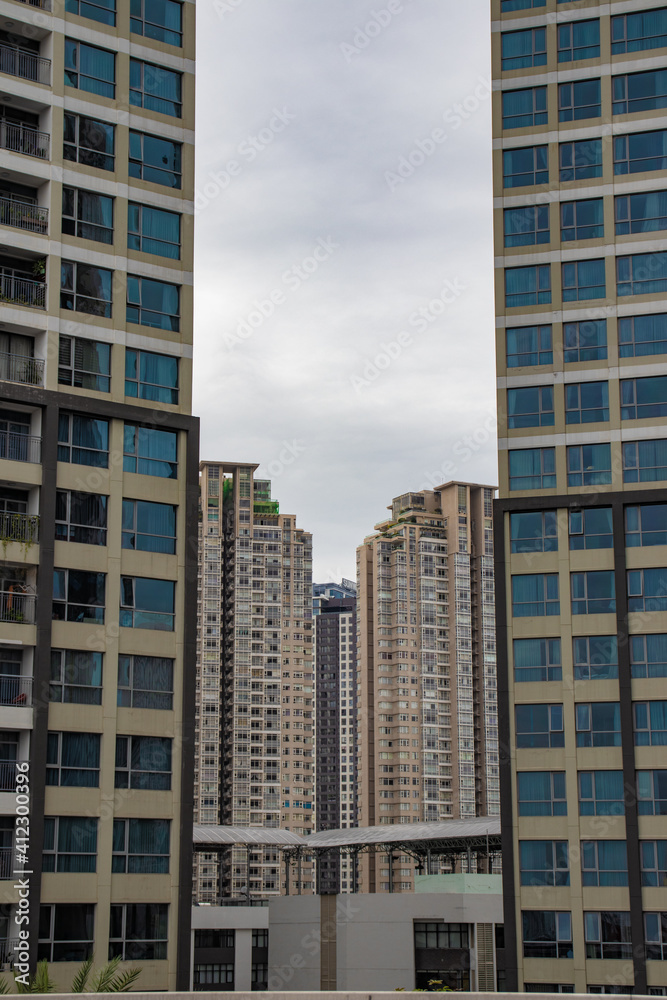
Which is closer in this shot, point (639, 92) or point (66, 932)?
point (66, 932)

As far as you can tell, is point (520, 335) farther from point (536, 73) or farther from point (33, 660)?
point (33, 660)

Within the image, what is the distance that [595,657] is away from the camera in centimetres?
4303

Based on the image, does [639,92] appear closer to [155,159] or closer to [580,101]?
[580,101]

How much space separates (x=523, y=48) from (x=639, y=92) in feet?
15.9

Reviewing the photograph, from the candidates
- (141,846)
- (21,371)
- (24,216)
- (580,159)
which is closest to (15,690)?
(141,846)

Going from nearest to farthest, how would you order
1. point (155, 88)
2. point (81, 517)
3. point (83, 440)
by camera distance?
point (81, 517) < point (83, 440) < point (155, 88)

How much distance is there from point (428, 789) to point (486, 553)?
25.5 meters

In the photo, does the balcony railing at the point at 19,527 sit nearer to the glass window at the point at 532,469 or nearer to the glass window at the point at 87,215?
the glass window at the point at 87,215

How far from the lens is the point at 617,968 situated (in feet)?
132

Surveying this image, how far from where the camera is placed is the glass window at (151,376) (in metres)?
40.8

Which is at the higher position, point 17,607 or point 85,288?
point 85,288

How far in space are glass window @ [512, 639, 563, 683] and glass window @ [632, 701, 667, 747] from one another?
9.84 feet

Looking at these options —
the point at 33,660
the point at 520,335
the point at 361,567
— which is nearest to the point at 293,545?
the point at 361,567

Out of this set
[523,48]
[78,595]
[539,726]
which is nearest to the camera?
[78,595]
